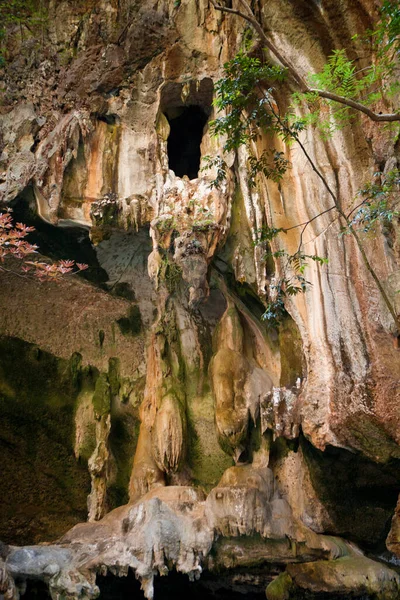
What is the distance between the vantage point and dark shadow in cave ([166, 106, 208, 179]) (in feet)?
38.8

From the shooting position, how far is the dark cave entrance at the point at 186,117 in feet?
34.9

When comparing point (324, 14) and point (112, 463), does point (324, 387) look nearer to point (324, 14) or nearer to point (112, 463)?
point (112, 463)

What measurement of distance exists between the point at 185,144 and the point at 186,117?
0.63 metres

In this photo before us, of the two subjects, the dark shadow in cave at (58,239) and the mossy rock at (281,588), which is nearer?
the mossy rock at (281,588)

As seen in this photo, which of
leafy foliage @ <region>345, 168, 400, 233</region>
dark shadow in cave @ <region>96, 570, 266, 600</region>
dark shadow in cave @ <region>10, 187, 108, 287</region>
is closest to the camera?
leafy foliage @ <region>345, 168, 400, 233</region>

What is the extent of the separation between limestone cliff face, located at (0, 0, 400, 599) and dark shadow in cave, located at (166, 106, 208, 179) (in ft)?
0.16

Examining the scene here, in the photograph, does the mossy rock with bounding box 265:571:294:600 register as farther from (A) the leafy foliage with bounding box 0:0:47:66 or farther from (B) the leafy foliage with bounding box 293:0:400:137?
(A) the leafy foliage with bounding box 0:0:47:66

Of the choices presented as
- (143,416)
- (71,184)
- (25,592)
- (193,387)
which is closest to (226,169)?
(71,184)

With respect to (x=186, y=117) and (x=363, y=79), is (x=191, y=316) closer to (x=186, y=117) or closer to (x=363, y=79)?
(x=186, y=117)

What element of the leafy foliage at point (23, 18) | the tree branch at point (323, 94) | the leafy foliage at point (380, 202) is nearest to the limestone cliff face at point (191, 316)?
the leafy foliage at point (23, 18)

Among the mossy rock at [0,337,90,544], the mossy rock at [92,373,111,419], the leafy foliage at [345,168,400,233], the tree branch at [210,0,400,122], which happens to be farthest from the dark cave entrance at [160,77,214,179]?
the mossy rock at [0,337,90,544]

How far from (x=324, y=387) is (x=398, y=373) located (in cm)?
102

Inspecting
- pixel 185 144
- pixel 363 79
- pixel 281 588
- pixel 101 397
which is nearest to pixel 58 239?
pixel 101 397

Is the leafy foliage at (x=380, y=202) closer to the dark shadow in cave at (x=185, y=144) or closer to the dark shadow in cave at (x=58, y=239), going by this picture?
the dark shadow in cave at (x=185, y=144)
